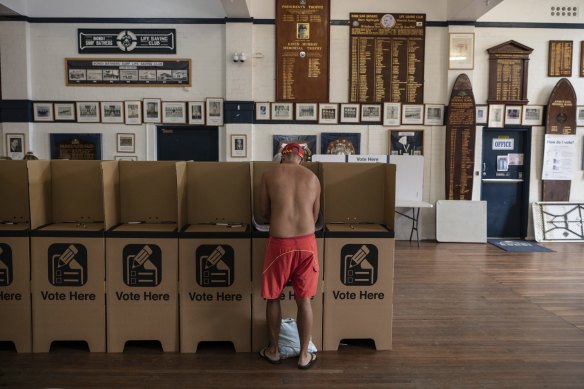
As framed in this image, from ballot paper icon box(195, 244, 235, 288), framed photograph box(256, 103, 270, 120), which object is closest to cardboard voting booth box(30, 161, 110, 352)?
ballot paper icon box(195, 244, 235, 288)

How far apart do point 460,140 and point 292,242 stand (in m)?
5.79

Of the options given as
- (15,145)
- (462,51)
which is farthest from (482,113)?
(15,145)

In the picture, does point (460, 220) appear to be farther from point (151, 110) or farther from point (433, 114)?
point (151, 110)

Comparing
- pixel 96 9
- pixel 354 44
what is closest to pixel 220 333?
pixel 354 44

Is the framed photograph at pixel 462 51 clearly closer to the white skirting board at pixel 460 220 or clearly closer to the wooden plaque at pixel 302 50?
the wooden plaque at pixel 302 50

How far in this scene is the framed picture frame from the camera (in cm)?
804

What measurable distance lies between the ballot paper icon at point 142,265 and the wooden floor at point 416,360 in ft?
1.75

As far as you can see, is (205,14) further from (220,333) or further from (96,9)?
(220,333)

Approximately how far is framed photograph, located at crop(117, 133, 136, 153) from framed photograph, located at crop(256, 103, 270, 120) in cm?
209

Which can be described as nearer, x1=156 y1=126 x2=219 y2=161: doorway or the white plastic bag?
the white plastic bag

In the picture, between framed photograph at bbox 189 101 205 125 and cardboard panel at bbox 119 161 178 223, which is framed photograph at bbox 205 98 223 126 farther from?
cardboard panel at bbox 119 161 178 223

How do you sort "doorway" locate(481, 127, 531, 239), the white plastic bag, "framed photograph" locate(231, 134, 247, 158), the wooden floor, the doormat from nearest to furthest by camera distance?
the wooden floor → the white plastic bag → the doormat → "framed photograph" locate(231, 134, 247, 158) → "doorway" locate(481, 127, 531, 239)

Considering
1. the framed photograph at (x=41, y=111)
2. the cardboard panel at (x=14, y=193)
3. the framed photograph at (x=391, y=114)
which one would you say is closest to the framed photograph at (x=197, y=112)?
the framed photograph at (x=41, y=111)

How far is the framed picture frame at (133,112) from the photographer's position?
8.04 m
